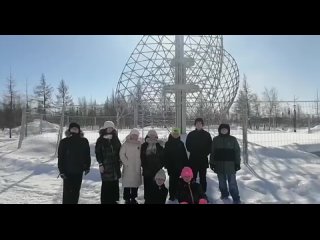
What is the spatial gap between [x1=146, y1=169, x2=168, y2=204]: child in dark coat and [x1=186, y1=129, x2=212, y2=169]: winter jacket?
1.10 m

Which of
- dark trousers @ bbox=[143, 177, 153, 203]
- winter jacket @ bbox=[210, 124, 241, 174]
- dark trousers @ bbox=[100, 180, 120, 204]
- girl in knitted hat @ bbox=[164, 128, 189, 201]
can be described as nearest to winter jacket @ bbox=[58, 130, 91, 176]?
dark trousers @ bbox=[100, 180, 120, 204]

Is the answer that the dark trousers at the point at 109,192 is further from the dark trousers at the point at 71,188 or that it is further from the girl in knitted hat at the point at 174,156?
the girl in knitted hat at the point at 174,156

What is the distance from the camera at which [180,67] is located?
608 inches

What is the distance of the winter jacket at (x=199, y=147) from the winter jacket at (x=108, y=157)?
163cm

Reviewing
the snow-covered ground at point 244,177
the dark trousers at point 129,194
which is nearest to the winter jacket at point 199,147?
the snow-covered ground at point 244,177

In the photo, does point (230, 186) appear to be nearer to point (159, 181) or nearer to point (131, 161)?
point (159, 181)

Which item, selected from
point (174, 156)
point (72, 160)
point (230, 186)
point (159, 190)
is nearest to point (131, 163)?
point (159, 190)

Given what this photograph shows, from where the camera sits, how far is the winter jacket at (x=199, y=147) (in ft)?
22.7

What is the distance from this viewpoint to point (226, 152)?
6.84m

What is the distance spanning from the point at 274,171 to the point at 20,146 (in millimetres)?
10226
